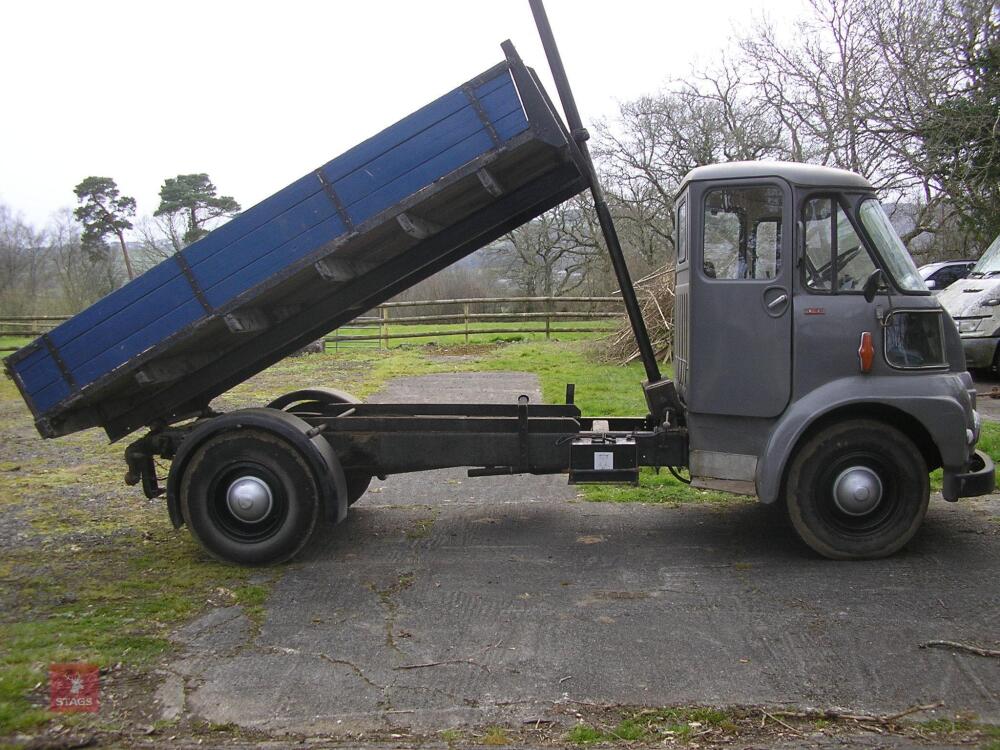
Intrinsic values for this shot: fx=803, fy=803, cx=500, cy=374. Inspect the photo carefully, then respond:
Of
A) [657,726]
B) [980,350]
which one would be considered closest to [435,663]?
[657,726]

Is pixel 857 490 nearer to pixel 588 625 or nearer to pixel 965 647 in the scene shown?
pixel 965 647

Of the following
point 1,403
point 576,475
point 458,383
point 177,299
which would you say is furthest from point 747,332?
point 1,403

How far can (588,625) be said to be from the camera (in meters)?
4.34

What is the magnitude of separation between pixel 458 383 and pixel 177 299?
9488mm

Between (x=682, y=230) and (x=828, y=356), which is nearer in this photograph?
(x=828, y=356)

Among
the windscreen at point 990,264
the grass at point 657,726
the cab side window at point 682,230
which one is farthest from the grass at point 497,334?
the grass at point 657,726

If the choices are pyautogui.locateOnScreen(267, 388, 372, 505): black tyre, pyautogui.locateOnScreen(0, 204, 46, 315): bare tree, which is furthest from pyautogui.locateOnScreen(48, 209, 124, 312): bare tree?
pyautogui.locateOnScreen(267, 388, 372, 505): black tyre

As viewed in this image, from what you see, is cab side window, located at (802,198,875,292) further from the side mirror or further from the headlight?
the headlight

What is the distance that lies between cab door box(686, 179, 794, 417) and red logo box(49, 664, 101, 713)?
383 centimetres

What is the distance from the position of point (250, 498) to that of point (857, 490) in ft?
12.9

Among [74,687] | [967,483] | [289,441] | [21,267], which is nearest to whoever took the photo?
[74,687]

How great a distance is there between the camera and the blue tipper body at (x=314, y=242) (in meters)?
4.86

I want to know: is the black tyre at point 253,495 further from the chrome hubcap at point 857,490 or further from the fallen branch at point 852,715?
the chrome hubcap at point 857,490

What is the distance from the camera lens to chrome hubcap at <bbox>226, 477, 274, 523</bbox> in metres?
5.34
